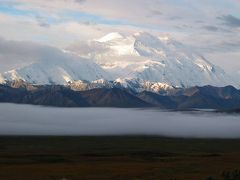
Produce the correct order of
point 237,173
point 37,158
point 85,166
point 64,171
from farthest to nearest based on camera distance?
point 37,158 → point 85,166 → point 64,171 → point 237,173

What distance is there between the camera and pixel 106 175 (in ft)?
449

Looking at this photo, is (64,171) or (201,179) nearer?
(201,179)

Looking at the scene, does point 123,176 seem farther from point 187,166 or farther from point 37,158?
point 37,158

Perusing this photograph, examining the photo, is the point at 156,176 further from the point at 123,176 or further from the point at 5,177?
the point at 5,177

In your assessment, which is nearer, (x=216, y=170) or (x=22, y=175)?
(x=22, y=175)

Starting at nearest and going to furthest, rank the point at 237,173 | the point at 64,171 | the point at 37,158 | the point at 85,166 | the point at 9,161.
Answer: the point at 237,173 → the point at 64,171 → the point at 85,166 → the point at 9,161 → the point at 37,158

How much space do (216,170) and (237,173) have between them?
34.8 meters

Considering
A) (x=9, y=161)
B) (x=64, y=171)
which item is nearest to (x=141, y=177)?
(x=64, y=171)

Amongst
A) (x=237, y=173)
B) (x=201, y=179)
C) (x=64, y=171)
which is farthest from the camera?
(x=64, y=171)

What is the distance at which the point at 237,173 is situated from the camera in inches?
4577

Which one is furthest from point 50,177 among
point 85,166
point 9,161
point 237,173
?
point 9,161

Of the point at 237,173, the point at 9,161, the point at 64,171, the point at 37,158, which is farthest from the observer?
the point at 37,158

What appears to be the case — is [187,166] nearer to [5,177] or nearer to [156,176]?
[156,176]

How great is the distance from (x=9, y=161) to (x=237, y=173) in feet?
296
